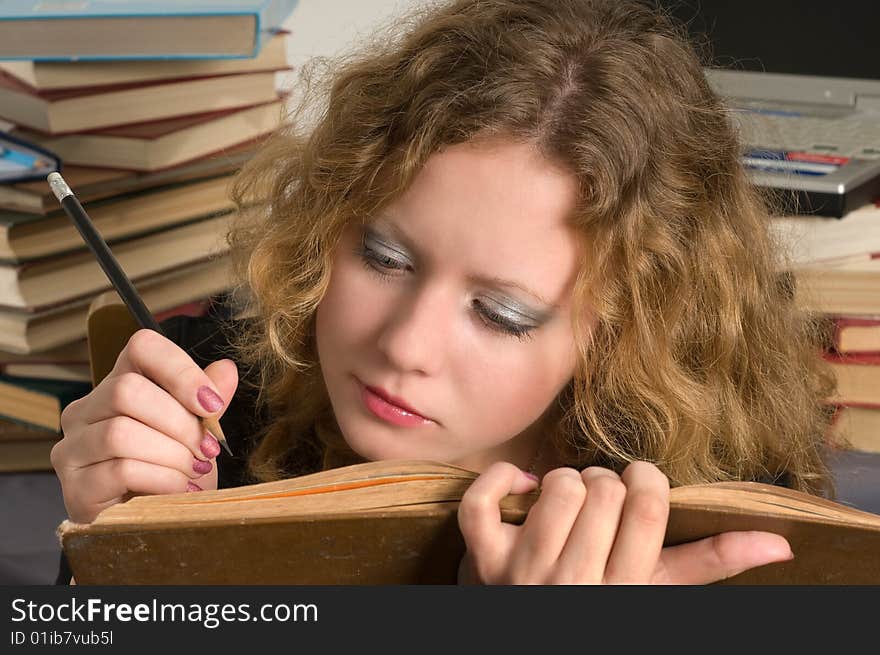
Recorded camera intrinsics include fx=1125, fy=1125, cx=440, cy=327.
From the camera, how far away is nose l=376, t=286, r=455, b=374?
0.77 meters


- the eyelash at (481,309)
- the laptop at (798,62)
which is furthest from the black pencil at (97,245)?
the laptop at (798,62)

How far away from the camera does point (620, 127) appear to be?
85cm

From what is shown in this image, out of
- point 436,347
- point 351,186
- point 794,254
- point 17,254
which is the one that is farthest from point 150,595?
point 794,254

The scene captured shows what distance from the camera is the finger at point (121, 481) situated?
72 cm

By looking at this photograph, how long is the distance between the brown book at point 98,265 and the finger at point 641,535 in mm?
685

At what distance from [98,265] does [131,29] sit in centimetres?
26

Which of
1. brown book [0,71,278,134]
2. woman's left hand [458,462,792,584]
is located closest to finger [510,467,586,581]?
woman's left hand [458,462,792,584]

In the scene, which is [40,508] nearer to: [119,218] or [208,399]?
[119,218]

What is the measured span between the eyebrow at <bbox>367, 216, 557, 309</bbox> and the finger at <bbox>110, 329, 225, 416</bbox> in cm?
17

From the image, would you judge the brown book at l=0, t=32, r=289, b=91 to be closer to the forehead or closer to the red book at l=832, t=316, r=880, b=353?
the forehead

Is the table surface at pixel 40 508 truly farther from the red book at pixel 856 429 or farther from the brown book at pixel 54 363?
the brown book at pixel 54 363

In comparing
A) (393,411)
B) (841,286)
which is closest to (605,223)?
(393,411)

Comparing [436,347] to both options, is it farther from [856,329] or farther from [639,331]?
[856,329]

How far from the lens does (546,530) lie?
1.79ft
